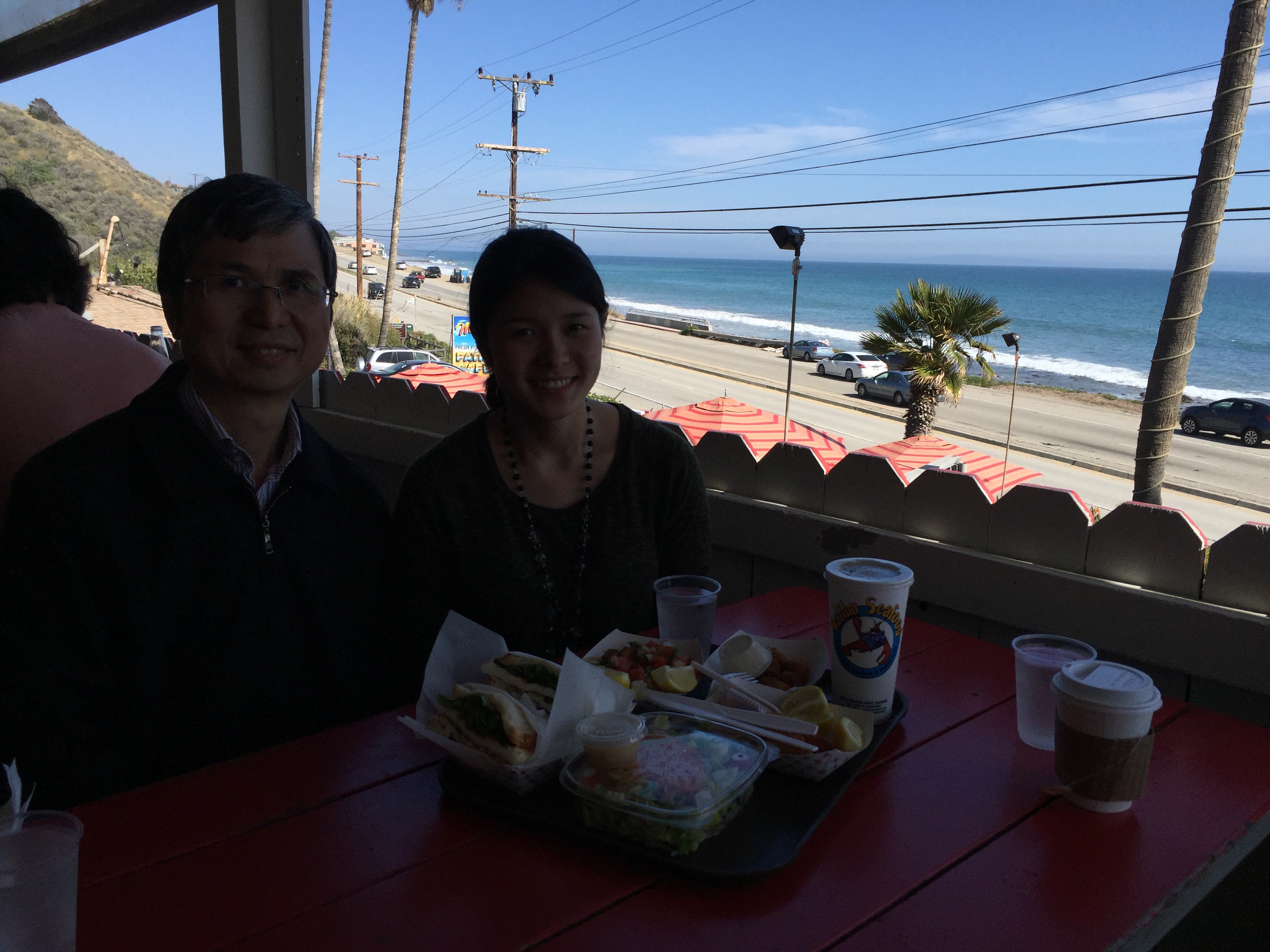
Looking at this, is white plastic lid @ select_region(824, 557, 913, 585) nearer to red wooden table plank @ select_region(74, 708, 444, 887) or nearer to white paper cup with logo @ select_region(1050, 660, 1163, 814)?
white paper cup with logo @ select_region(1050, 660, 1163, 814)

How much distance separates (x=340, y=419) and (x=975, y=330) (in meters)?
10.1

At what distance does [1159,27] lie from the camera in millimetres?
73562

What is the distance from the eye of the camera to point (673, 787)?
0.93 m

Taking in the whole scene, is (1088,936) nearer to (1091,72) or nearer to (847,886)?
(847,886)

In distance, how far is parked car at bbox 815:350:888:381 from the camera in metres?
35.1

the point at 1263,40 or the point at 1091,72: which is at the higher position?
the point at 1091,72

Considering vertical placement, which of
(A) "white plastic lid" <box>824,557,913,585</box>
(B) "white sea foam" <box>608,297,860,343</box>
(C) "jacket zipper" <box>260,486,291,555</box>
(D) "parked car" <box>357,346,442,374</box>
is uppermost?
(B) "white sea foam" <box>608,297,860,343</box>

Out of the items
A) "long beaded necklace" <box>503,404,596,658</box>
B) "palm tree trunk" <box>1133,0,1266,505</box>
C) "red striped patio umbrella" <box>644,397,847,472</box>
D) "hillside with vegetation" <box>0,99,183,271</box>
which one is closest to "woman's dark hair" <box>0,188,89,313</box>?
"long beaded necklace" <box>503,404,596,658</box>

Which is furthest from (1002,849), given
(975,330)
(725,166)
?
(725,166)

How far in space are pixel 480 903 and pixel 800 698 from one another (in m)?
0.51

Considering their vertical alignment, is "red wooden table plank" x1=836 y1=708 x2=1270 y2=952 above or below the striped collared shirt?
below

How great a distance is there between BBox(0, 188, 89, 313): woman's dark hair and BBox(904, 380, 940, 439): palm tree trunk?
11616mm

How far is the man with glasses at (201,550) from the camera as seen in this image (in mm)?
1265

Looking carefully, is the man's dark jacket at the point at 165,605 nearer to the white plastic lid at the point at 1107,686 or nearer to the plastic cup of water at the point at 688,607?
the plastic cup of water at the point at 688,607
